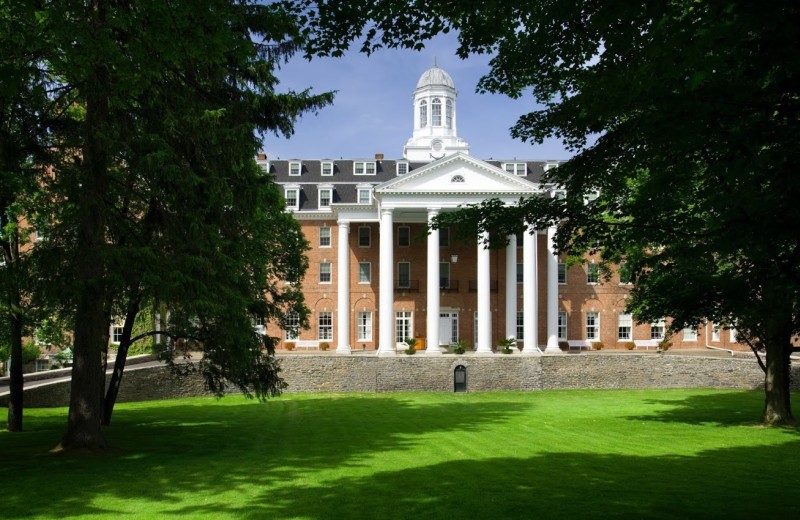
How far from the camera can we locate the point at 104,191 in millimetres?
15516

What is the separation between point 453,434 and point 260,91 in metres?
11.2

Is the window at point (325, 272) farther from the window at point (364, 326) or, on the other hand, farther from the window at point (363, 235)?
the window at point (364, 326)

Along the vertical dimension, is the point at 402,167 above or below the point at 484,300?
above

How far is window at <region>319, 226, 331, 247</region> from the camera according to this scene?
180 feet

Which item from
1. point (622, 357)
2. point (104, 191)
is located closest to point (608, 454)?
point (104, 191)

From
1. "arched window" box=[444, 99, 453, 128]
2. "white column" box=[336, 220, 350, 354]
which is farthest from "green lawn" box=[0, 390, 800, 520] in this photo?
"arched window" box=[444, 99, 453, 128]

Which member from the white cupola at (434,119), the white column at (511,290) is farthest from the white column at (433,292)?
the white cupola at (434,119)

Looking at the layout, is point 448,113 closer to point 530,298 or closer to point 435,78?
point 435,78

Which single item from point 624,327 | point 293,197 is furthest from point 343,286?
point 624,327

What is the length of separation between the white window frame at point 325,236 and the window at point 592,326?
63.0 ft

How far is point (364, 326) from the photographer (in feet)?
176

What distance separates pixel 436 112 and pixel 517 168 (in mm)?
9535

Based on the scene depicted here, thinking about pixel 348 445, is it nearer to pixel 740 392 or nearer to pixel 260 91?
pixel 260 91

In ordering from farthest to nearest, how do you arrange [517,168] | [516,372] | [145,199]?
1. [517,168]
2. [516,372]
3. [145,199]
